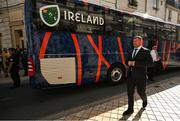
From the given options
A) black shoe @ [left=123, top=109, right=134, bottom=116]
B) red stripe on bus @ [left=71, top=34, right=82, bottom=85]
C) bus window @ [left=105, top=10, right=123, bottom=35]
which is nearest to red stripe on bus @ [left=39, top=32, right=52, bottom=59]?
red stripe on bus @ [left=71, top=34, right=82, bottom=85]

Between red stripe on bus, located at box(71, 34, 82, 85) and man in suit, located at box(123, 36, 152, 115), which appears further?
red stripe on bus, located at box(71, 34, 82, 85)

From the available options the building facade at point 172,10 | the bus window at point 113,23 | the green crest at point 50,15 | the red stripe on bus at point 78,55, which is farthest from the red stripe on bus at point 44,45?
the building facade at point 172,10

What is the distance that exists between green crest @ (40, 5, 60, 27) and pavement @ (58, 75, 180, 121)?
268 cm

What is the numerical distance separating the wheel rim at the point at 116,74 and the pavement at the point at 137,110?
4.17 feet

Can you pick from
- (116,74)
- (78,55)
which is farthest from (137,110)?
(116,74)

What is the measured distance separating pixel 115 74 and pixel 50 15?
3532mm

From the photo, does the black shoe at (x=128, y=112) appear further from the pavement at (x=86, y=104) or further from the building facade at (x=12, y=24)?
the building facade at (x=12, y=24)

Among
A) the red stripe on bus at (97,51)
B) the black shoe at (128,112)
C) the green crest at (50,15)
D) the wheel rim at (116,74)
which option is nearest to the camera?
the black shoe at (128,112)

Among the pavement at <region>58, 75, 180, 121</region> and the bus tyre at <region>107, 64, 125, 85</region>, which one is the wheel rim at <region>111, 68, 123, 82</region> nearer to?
the bus tyre at <region>107, 64, 125, 85</region>

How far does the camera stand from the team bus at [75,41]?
15.7 ft

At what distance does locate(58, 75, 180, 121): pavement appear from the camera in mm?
3865

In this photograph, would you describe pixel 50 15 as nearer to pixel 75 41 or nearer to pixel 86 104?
pixel 75 41

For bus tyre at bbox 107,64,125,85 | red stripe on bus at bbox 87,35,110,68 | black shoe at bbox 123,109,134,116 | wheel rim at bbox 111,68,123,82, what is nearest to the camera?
black shoe at bbox 123,109,134,116

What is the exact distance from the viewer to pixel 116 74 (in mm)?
6801
